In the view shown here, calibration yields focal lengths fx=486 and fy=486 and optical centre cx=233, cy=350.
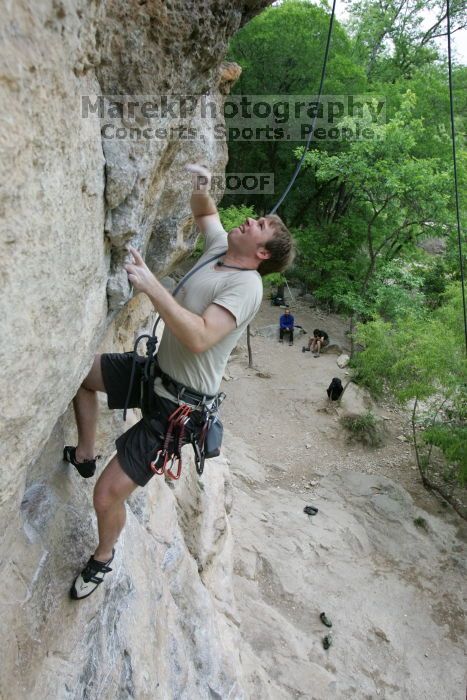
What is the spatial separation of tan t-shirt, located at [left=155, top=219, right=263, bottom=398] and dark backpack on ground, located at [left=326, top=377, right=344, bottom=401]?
34.5ft

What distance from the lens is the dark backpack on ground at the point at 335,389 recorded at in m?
13.2

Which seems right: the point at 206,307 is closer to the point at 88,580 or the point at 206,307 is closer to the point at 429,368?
the point at 88,580

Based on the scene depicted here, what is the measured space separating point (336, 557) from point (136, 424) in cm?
673

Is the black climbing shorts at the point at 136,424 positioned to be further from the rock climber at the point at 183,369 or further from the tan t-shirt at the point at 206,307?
the tan t-shirt at the point at 206,307

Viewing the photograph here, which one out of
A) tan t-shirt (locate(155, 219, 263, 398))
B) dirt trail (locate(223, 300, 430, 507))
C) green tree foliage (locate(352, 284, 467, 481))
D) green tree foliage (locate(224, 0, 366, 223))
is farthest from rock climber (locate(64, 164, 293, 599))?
green tree foliage (locate(224, 0, 366, 223))

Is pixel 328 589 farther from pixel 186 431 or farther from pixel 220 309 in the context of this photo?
pixel 220 309

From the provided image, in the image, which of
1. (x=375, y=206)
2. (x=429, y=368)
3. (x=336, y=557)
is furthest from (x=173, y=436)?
(x=375, y=206)

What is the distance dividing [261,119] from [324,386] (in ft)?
33.8

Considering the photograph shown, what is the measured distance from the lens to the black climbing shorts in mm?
2947

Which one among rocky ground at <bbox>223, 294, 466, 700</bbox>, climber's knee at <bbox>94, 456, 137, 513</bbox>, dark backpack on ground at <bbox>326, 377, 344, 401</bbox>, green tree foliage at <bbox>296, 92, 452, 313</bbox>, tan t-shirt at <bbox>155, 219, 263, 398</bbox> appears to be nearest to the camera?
tan t-shirt at <bbox>155, 219, 263, 398</bbox>

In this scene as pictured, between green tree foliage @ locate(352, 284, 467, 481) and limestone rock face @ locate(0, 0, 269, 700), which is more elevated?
limestone rock face @ locate(0, 0, 269, 700)

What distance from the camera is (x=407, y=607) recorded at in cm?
790

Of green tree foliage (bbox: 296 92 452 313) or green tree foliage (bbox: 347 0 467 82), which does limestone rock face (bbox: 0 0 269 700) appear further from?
green tree foliage (bbox: 347 0 467 82)

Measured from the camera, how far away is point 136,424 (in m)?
3.05
